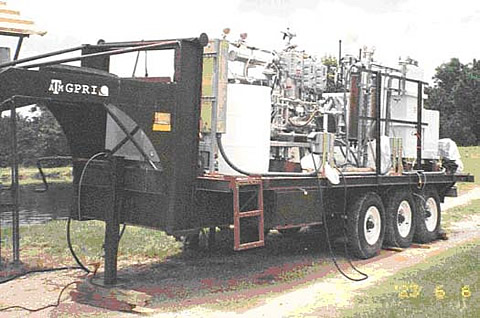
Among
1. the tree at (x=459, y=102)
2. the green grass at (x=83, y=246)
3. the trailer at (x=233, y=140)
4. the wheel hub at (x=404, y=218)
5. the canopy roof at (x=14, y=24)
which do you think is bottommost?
the green grass at (x=83, y=246)

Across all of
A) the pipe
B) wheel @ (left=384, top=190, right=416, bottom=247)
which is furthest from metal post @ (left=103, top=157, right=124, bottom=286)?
wheel @ (left=384, top=190, right=416, bottom=247)

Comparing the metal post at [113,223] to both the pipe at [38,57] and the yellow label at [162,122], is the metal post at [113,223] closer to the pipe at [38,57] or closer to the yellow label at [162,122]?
the yellow label at [162,122]

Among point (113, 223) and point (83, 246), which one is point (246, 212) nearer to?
point (113, 223)

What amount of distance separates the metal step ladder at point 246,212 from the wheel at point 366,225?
219cm

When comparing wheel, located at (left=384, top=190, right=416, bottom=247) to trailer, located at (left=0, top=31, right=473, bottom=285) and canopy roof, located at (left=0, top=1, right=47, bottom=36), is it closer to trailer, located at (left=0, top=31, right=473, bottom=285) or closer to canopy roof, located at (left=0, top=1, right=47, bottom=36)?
trailer, located at (left=0, top=31, right=473, bottom=285)

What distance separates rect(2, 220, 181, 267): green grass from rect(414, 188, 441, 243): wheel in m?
4.00

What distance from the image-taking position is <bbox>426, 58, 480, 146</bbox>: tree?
185 ft

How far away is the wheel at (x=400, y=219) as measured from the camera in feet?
34.2

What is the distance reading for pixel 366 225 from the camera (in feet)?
32.2

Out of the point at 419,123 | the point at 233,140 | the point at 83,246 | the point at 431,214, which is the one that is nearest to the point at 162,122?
the point at 233,140

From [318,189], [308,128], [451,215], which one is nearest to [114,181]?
[318,189]

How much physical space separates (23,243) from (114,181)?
385cm

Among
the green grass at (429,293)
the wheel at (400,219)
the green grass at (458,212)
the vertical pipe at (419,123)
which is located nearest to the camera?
the green grass at (429,293)
